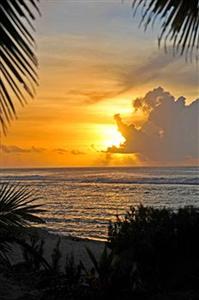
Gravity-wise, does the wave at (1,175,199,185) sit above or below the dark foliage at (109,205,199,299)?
above

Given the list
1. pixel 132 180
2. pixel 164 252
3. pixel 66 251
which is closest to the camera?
pixel 164 252

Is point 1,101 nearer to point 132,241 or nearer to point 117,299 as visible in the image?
point 117,299

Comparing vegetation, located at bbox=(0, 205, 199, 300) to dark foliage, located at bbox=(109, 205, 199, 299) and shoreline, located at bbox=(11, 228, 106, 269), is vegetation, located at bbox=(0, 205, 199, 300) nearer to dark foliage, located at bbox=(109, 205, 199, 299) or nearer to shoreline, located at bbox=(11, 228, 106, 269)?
dark foliage, located at bbox=(109, 205, 199, 299)

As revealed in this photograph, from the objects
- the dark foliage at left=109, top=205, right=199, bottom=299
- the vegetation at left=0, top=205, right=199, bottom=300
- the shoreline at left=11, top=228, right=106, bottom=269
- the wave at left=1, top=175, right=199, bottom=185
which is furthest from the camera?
the wave at left=1, top=175, right=199, bottom=185

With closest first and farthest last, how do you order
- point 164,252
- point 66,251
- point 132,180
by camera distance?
point 164,252 → point 66,251 → point 132,180

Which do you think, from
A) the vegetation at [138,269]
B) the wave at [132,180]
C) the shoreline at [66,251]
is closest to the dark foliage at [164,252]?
the vegetation at [138,269]

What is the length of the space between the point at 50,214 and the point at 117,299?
80.3 ft

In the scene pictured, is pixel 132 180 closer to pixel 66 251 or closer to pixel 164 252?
pixel 66 251

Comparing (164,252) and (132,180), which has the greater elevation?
(132,180)

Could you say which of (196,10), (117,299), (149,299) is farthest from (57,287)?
(196,10)

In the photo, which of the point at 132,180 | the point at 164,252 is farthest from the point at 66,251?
the point at 132,180

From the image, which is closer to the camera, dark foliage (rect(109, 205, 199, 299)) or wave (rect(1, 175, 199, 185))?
dark foliage (rect(109, 205, 199, 299))

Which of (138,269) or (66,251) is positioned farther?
(66,251)

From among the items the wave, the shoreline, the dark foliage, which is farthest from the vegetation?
the wave
